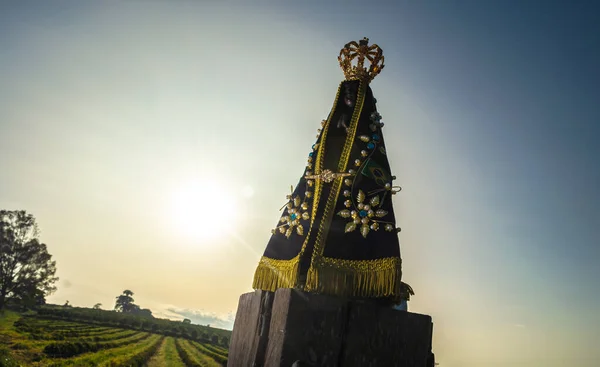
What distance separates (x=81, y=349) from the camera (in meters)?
40.9

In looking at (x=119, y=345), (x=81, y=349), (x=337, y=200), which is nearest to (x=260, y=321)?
(x=337, y=200)

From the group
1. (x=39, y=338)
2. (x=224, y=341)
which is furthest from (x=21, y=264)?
(x=224, y=341)

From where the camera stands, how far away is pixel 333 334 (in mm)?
2221

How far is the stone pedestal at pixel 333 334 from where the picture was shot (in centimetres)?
214

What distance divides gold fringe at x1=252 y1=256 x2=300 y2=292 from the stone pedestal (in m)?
0.33

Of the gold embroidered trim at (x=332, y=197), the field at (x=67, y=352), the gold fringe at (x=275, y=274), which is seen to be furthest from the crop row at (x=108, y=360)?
the gold embroidered trim at (x=332, y=197)

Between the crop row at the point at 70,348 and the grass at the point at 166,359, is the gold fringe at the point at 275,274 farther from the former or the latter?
the grass at the point at 166,359

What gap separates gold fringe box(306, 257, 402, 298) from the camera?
245 cm

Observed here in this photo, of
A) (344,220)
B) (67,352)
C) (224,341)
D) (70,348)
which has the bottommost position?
(224,341)

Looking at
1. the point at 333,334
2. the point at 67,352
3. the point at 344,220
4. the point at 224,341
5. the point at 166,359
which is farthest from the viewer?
the point at 224,341

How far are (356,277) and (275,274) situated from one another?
0.77 m

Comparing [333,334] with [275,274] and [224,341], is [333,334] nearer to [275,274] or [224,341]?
[275,274]

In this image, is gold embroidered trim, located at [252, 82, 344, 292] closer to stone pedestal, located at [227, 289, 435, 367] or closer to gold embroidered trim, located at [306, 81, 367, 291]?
gold embroidered trim, located at [306, 81, 367, 291]

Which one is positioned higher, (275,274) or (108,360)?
(275,274)
